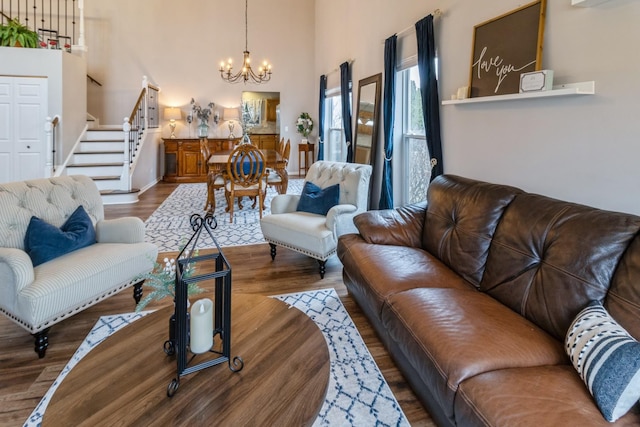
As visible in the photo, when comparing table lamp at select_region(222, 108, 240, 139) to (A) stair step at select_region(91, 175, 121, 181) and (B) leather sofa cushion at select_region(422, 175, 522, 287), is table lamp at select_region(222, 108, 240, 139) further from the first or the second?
(B) leather sofa cushion at select_region(422, 175, 522, 287)

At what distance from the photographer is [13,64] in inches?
241

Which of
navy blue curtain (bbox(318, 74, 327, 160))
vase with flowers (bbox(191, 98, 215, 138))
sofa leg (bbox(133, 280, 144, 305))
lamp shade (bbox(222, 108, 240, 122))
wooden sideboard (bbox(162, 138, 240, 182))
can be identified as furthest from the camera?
lamp shade (bbox(222, 108, 240, 122))

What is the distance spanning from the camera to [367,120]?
5.64m

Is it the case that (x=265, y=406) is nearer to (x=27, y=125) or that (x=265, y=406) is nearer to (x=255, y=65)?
(x=27, y=125)

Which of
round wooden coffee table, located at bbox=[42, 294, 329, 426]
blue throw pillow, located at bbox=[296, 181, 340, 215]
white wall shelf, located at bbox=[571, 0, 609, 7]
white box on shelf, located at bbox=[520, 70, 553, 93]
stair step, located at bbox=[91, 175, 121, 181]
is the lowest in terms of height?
round wooden coffee table, located at bbox=[42, 294, 329, 426]

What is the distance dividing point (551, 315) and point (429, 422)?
2.41 ft

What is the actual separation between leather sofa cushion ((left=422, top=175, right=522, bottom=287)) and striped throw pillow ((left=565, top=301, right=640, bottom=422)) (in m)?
0.84

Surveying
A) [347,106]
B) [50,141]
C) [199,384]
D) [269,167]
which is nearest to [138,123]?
[50,141]

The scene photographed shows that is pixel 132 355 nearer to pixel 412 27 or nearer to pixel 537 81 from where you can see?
pixel 537 81

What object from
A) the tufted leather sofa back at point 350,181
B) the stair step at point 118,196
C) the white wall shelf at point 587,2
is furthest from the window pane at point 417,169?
the stair step at point 118,196

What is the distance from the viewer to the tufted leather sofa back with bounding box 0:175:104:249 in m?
2.36

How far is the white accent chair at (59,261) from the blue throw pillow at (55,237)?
0.04 metres

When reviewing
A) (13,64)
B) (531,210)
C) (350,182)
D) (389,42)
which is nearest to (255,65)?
(13,64)

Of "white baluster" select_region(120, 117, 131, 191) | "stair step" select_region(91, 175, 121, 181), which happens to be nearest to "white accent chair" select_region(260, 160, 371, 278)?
"white baluster" select_region(120, 117, 131, 191)
